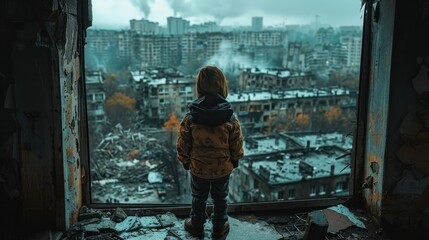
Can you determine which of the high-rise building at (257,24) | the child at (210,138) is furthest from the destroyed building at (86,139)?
the high-rise building at (257,24)

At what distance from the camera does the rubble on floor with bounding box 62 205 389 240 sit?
206 centimetres

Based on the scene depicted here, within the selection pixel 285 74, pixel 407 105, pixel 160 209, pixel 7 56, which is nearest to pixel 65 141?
pixel 7 56

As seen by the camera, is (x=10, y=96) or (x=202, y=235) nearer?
(x=10, y=96)

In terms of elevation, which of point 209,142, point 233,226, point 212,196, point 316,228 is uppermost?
point 209,142

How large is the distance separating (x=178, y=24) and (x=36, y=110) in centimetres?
481

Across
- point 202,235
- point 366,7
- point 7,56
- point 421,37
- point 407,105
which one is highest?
point 366,7

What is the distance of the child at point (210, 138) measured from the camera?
1881 millimetres

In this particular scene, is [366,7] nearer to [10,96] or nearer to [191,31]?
[10,96]

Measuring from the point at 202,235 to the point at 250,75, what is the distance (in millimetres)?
4547

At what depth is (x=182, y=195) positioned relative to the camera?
630 cm

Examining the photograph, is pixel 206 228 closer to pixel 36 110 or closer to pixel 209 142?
pixel 209 142

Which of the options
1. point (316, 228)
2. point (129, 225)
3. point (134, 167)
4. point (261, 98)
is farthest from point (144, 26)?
point (316, 228)

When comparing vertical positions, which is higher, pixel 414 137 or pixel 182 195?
pixel 414 137

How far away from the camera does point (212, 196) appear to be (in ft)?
6.59
